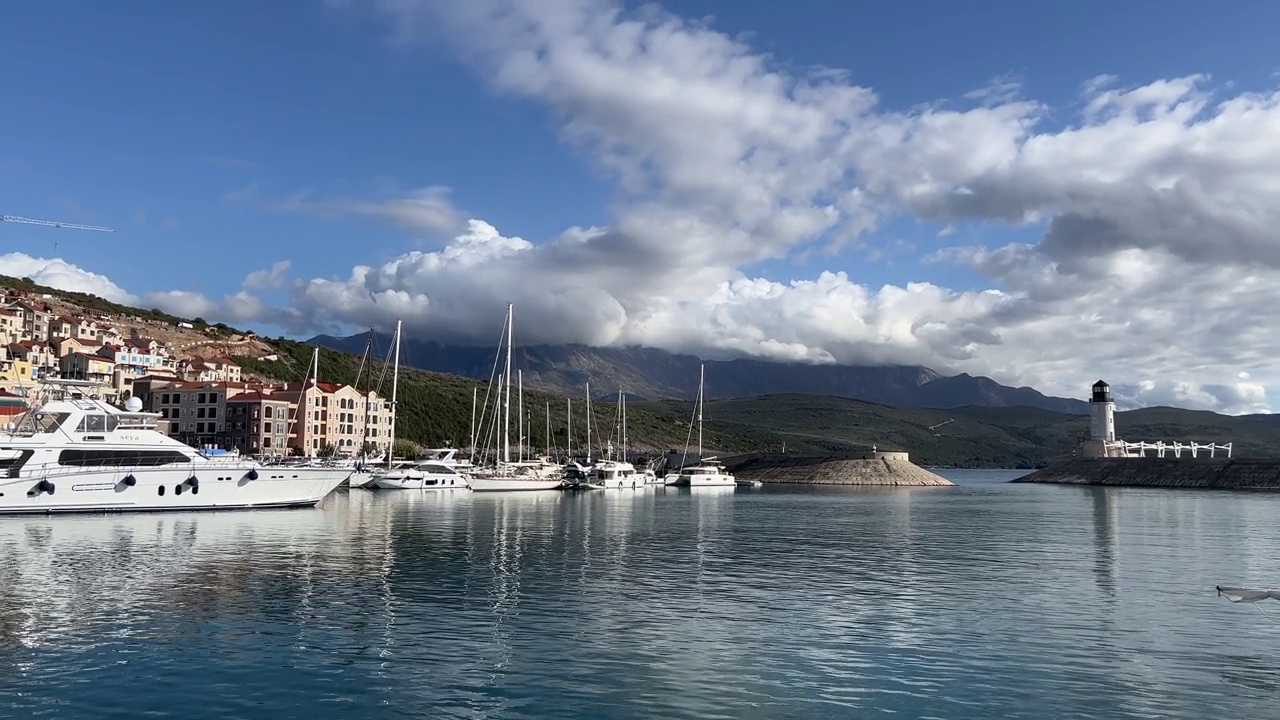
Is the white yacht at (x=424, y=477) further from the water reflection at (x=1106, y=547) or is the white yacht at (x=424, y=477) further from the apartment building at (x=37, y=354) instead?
the apartment building at (x=37, y=354)

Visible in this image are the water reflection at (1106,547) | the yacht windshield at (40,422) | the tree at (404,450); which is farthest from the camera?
the tree at (404,450)

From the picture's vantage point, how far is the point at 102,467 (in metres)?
58.8

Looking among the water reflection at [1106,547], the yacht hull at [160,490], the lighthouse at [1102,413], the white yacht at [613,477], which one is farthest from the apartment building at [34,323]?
the lighthouse at [1102,413]

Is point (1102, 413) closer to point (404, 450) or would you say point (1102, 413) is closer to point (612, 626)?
point (404, 450)

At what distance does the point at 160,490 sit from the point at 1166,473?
5845 inches

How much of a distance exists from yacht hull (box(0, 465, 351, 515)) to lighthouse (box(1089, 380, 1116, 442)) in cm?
15781

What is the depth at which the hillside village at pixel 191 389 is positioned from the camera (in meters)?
134

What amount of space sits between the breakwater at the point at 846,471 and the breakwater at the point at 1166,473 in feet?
83.6

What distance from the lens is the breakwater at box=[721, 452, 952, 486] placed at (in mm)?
159250

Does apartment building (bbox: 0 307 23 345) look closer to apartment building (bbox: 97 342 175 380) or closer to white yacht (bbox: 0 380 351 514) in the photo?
apartment building (bbox: 97 342 175 380)

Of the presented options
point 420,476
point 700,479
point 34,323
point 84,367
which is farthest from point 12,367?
point 700,479

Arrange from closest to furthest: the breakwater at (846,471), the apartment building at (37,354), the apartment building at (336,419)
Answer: the apartment building at (336,419) < the apartment building at (37,354) < the breakwater at (846,471)

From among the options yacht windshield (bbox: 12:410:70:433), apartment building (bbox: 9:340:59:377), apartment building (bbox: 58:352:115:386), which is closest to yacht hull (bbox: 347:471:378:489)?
yacht windshield (bbox: 12:410:70:433)

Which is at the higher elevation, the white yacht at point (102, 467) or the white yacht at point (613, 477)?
the white yacht at point (102, 467)
